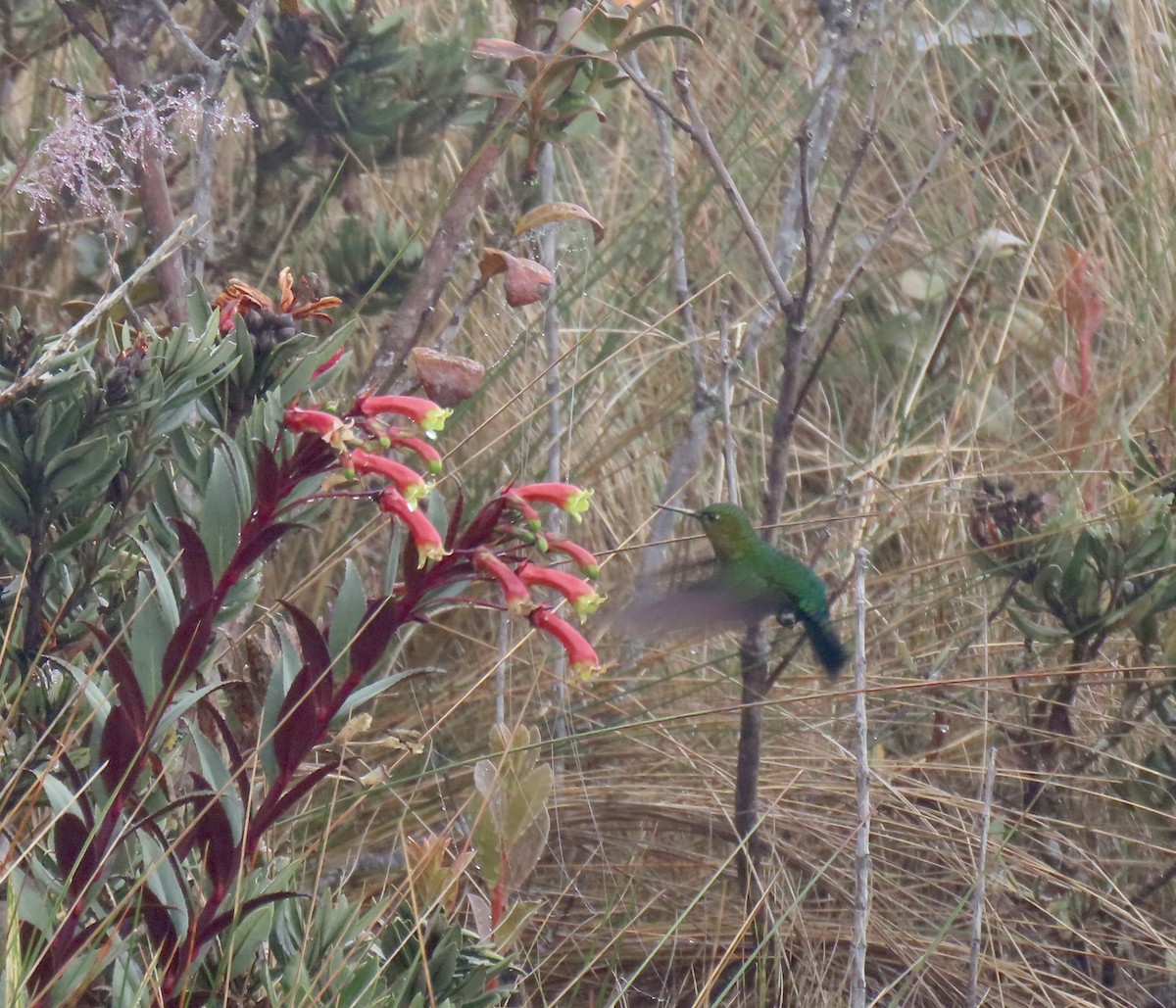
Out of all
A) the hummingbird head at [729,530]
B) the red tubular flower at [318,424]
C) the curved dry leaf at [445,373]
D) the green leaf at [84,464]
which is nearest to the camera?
the red tubular flower at [318,424]

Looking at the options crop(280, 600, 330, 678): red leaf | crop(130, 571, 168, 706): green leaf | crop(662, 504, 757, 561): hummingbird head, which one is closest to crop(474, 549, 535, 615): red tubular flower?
crop(280, 600, 330, 678): red leaf

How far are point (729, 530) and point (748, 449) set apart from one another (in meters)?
0.97


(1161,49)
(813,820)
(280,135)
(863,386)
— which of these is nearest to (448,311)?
(280,135)

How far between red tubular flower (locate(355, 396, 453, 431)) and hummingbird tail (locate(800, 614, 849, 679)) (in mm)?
857

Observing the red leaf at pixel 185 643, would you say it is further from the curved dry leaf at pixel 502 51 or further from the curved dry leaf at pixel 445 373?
the curved dry leaf at pixel 502 51

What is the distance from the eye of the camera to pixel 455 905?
116 cm

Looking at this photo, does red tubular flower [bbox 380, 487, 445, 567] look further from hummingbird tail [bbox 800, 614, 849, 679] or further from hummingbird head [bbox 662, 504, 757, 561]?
hummingbird tail [bbox 800, 614, 849, 679]

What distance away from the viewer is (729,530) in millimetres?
1653

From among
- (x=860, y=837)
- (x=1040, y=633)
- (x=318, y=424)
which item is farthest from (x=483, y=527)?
(x=1040, y=633)

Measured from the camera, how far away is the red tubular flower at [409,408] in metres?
0.94

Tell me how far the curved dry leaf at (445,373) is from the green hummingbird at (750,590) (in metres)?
0.27

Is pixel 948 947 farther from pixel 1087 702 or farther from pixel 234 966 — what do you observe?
pixel 234 966

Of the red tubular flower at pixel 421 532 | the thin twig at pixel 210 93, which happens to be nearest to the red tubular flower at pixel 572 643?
the red tubular flower at pixel 421 532

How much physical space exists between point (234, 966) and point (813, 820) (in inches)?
37.4
